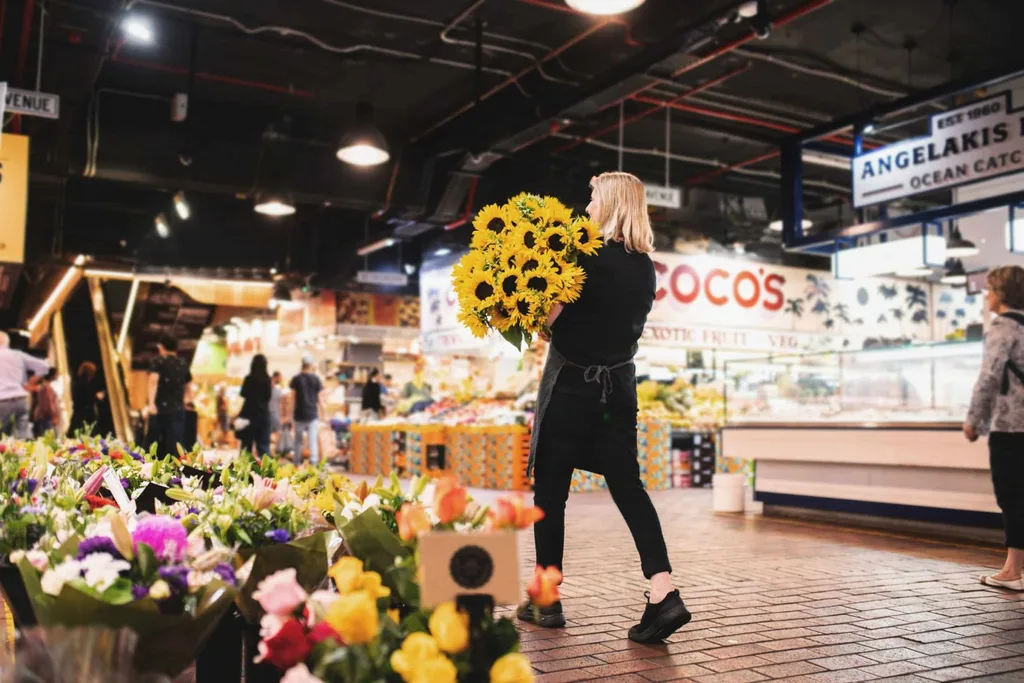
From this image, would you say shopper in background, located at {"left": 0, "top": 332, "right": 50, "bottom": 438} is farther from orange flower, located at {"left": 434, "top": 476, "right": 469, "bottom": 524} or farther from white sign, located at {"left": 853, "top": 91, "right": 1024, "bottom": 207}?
orange flower, located at {"left": 434, "top": 476, "right": 469, "bottom": 524}

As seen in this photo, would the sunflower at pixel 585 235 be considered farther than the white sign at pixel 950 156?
No

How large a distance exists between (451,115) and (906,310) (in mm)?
8708

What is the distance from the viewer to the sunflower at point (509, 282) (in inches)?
124

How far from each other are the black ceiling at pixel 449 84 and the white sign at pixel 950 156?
58.0 inches

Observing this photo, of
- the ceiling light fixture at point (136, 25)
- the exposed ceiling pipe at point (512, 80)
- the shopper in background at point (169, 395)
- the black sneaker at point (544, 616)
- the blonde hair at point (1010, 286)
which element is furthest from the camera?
the shopper in background at point (169, 395)

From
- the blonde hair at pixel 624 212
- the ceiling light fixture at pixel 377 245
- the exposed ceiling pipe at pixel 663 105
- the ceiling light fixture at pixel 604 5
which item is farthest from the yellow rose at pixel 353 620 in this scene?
the ceiling light fixture at pixel 377 245

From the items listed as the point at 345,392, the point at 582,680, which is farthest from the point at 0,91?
the point at 345,392

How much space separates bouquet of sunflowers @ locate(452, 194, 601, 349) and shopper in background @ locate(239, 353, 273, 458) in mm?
10264

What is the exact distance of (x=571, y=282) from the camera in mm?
3258

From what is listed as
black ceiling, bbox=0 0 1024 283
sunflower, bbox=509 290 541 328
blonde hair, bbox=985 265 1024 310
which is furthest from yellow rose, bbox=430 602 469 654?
black ceiling, bbox=0 0 1024 283

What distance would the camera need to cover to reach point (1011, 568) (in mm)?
5027

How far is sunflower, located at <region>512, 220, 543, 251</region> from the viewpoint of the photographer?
3152 mm

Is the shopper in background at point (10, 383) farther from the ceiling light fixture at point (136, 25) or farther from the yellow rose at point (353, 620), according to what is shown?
the yellow rose at point (353, 620)

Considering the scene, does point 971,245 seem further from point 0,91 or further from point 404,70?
point 0,91
